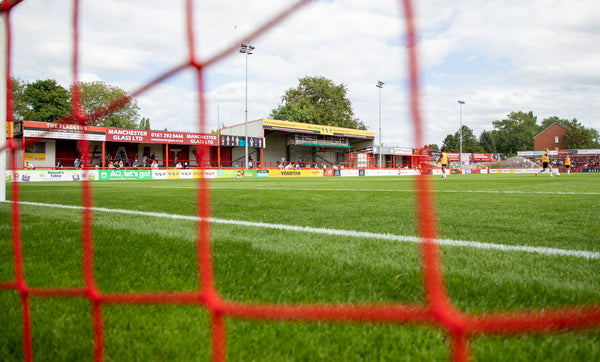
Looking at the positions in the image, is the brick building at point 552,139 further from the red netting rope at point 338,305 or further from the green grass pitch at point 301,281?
the red netting rope at point 338,305

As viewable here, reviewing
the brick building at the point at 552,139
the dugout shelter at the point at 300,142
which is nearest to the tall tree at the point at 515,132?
the brick building at the point at 552,139

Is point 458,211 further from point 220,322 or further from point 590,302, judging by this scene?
point 220,322

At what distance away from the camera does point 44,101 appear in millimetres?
35188

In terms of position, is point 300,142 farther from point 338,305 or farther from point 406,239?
point 338,305

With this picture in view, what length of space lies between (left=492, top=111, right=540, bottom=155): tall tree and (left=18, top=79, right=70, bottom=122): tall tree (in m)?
84.3

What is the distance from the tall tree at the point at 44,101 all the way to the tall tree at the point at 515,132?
84.3 m

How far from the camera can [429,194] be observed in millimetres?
881

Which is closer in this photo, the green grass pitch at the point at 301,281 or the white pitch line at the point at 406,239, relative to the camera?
the green grass pitch at the point at 301,281

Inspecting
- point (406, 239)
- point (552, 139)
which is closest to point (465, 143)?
point (552, 139)

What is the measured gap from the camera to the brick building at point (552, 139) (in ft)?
220

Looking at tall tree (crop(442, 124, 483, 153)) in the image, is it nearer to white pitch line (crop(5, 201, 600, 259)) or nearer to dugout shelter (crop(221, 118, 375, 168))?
dugout shelter (crop(221, 118, 375, 168))

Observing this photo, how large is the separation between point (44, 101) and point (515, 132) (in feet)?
327

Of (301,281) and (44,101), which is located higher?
(44,101)

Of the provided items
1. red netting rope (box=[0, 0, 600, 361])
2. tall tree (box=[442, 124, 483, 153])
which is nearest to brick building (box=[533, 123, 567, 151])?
tall tree (box=[442, 124, 483, 153])
